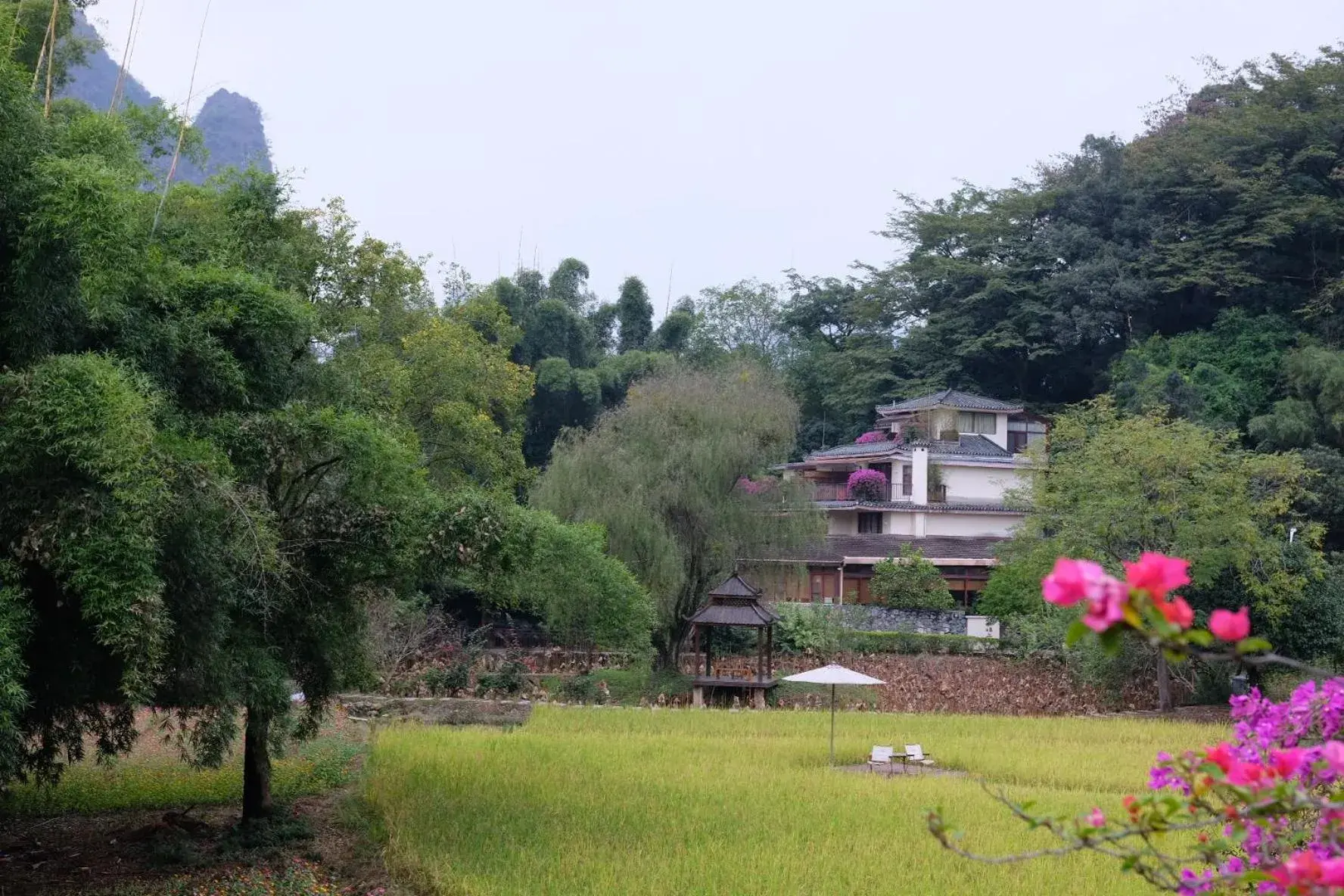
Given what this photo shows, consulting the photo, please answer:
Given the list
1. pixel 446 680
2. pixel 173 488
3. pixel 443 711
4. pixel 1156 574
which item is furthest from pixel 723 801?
pixel 446 680

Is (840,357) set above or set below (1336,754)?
above

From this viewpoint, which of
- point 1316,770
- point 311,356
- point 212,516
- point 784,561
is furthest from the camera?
point 784,561

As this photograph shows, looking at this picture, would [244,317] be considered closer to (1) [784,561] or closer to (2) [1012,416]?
(1) [784,561]

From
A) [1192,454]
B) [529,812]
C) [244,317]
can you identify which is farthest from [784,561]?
[244,317]

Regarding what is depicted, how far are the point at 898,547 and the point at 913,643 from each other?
244 inches

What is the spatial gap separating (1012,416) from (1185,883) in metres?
40.0

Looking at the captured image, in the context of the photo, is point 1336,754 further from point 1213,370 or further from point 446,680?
point 1213,370

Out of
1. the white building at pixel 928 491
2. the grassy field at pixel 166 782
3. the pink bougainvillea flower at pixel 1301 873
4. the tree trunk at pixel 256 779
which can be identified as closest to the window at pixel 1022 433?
the white building at pixel 928 491

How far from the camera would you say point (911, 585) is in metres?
32.3

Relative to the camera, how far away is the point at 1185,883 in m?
2.98

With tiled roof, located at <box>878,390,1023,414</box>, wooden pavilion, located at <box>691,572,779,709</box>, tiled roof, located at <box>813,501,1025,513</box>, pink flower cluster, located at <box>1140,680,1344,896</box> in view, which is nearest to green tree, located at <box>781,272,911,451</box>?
tiled roof, located at <box>878,390,1023,414</box>

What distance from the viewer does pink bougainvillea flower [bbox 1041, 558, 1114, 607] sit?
2014mm

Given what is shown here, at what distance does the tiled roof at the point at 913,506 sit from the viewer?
37.5 m

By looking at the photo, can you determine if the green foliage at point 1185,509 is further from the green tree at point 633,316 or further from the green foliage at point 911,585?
the green tree at point 633,316
